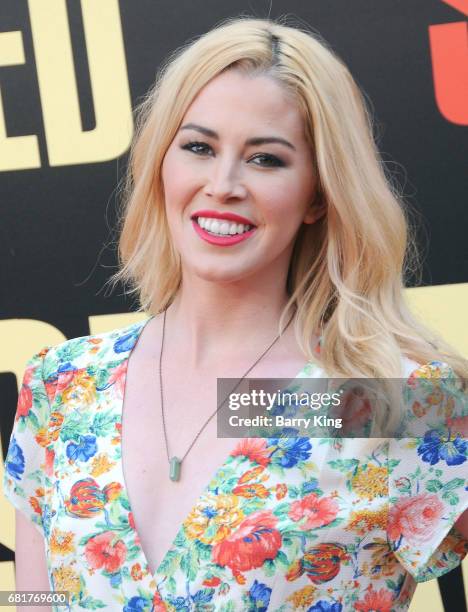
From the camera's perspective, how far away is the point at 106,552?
71.4 inches

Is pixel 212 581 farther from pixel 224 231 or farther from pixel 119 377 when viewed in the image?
pixel 224 231

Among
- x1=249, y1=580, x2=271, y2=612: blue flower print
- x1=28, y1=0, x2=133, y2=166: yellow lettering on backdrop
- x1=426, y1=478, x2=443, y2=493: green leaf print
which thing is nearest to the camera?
x1=249, y1=580, x2=271, y2=612: blue flower print

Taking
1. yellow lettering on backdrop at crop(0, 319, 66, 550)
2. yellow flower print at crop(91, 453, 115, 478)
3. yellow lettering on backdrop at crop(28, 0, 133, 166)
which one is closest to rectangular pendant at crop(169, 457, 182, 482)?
yellow flower print at crop(91, 453, 115, 478)

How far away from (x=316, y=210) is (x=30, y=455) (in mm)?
723

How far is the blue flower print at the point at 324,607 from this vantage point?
1738 millimetres

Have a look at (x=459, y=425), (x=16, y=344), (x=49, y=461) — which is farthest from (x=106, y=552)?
(x=16, y=344)

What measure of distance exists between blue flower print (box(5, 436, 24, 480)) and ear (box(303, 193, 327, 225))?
2.32 ft

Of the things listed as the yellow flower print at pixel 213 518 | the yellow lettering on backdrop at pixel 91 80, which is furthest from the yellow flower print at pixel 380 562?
the yellow lettering on backdrop at pixel 91 80

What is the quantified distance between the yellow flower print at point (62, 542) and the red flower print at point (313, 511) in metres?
0.38

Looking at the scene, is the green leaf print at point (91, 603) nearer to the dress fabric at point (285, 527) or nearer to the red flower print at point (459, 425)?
the dress fabric at point (285, 527)

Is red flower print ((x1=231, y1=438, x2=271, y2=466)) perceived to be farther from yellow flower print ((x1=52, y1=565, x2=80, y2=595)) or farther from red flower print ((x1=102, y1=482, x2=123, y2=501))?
yellow flower print ((x1=52, y1=565, x2=80, y2=595))

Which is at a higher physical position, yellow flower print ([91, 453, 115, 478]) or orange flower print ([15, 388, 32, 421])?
orange flower print ([15, 388, 32, 421])

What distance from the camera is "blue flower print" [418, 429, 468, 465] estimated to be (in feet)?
6.00

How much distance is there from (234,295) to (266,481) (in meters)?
0.36
